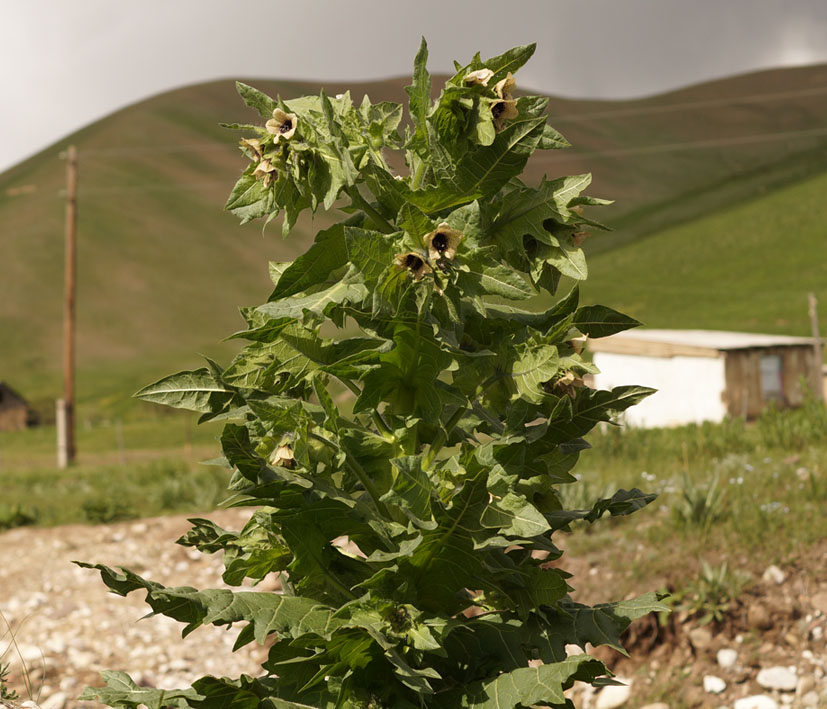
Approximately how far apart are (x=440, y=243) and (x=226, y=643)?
641cm

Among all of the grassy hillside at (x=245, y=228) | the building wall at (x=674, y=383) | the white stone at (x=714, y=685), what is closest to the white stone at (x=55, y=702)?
the white stone at (x=714, y=685)

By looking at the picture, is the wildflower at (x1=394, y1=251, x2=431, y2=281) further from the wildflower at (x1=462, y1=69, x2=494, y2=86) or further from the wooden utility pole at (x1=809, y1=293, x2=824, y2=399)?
the wooden utility pole at (x1=809, y1=293, x2=824, y2=399)

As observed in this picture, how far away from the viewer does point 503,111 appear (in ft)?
8.49

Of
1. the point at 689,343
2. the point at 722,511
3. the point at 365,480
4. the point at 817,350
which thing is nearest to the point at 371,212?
the point at 365,480

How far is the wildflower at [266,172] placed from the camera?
8.56ft

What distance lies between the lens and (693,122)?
68438mm

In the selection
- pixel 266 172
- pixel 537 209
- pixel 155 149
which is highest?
pixel 155 149

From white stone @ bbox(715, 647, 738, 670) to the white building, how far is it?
1067 centimetres

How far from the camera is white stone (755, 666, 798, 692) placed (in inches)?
244

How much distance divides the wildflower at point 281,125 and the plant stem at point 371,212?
0.82 feet

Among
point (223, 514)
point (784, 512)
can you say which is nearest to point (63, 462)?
point (223, 514)

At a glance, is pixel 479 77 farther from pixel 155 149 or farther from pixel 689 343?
pixel 155 149

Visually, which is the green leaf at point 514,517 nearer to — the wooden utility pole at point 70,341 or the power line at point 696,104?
the wooden utility pole at point 70,341

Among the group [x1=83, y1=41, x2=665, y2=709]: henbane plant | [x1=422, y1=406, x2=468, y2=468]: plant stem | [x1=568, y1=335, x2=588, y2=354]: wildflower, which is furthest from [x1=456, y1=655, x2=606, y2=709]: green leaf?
[x1=568, y1=335, x2=588, y2=354]: wildflower
